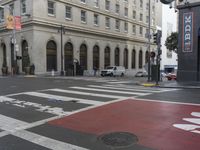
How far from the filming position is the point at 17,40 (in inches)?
1559

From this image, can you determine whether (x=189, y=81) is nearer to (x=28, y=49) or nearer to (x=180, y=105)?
(x=180, y=105)

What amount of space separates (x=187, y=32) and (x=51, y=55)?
2217 centimetres

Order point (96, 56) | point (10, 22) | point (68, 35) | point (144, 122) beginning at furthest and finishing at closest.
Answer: point (96, 56) < point (68, 35) < point (10, 22) < point (144, 122)

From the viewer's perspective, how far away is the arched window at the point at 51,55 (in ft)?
124

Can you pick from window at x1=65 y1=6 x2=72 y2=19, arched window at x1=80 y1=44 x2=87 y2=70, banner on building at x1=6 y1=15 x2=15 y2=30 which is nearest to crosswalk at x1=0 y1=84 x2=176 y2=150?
banner on building at x1=6 y1=15 x2=15 y2=30

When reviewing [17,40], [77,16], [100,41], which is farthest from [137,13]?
[17,40]

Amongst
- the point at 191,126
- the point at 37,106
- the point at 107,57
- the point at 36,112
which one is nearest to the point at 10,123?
the point at 36,112

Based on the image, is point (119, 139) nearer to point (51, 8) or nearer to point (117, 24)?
point (51, 8)

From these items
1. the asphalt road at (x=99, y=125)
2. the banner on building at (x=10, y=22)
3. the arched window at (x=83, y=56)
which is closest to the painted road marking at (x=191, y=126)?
the asphalt road at (x=99, y=125)

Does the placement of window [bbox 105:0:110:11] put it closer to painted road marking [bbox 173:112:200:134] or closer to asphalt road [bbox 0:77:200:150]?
asphalt road [bbox 0:77:200:150]

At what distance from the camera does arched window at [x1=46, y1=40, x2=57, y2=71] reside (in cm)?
3778

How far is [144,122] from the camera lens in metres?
7.16

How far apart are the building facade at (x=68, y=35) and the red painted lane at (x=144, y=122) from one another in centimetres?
2839

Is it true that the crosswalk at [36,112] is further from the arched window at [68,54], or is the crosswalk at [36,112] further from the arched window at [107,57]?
the arched window at [107,57]
